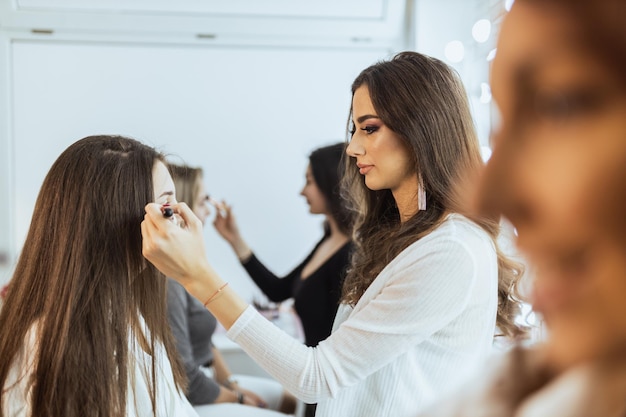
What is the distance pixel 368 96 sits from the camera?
982mm

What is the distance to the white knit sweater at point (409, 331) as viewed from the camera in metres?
0.79

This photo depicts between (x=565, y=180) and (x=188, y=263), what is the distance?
70 centimetres

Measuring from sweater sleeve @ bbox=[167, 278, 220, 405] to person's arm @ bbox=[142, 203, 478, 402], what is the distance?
80 cm

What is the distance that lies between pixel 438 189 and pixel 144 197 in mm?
475

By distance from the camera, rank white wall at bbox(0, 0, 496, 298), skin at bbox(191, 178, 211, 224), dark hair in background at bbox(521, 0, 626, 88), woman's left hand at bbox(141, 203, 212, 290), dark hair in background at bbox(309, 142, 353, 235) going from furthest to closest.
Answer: white wall at bbox(0, 0, 496, 298)
skin at bbox(191, 178, 211, 224)
dark hair in background at bbox(309, 142, 353, 235)
woman's left hand at bbox(141, 203, 212, 290)
dark hair in background at bbox(521, 0, 626, 88)

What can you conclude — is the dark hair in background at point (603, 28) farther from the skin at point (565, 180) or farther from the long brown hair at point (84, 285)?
the long brown hair at point (84, 285)

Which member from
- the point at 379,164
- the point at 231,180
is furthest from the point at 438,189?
the point at 231,180

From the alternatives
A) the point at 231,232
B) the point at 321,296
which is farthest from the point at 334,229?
the point at 231,232

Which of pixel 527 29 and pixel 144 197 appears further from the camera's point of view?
pixel 144 197

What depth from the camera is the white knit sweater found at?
79 cm

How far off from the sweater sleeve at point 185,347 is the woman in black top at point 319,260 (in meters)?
0.31

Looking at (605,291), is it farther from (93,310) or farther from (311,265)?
(311,265)

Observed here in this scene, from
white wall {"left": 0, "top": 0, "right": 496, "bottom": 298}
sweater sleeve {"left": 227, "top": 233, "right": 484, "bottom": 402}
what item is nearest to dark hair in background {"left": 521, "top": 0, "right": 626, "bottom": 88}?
sweater sleeve {"left": 227, "top": 233, "right": 484, "bottom": 402}

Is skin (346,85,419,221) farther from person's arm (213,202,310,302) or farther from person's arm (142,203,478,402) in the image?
person's arm (213,202,310,302)
